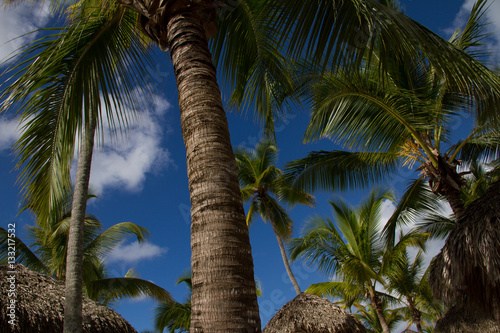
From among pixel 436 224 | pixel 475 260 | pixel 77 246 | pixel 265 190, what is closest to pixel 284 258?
pixel 265 190

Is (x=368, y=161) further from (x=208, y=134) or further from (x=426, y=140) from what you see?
(x=208, y=134)

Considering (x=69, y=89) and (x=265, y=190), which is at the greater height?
(x=265, y=190)

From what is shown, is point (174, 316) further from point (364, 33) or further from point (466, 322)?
point (364, 33)

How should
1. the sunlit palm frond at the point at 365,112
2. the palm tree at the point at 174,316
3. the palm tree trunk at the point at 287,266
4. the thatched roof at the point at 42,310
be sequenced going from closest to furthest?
1. the thatched roof at the point at 42,310
2. the sunlit palm frond at the point at 365,112
3. the palm tree trunk at the point at 287,266
4. the palm tree at the point at 174,316

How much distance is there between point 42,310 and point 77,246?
1.62 m

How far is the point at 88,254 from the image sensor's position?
38.1 feet

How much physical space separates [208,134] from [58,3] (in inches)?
125

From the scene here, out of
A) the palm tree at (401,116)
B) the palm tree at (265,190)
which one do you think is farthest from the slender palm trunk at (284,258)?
the palm tree at (401,116)

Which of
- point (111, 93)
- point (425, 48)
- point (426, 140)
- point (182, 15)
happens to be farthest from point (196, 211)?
point (426, 140)

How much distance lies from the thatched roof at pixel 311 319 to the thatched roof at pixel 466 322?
2.18 m

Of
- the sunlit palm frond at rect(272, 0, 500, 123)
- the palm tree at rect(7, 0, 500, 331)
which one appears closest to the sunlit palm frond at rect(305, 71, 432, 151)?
the palm tree at rect(7, 0, 500, 331)

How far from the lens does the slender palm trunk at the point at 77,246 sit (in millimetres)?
5012

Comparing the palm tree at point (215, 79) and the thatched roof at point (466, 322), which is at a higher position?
the palm tree at point (215, 79)

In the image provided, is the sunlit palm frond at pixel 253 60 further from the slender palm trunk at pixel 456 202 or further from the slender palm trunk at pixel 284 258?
the slender palm trunk at pixel 284 258
